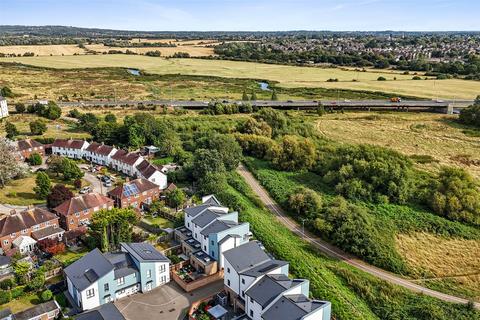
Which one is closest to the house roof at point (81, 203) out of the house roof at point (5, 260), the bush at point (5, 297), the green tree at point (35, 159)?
the house roof at point (5, 260)

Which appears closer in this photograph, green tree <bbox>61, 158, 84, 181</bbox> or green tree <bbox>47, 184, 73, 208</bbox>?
green tree <bbox>47, 184, 73, 208</bbox>

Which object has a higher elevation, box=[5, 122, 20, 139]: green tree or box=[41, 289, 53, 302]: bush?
box=[5, 122, 20, 139]: green tree

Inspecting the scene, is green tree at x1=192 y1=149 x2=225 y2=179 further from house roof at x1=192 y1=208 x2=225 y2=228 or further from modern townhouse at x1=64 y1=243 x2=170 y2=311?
modern townhouse at x1=64 y1=243 x2=170 y2=311

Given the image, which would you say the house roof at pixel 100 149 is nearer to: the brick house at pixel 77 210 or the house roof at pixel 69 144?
the house roof at pixel 69 144

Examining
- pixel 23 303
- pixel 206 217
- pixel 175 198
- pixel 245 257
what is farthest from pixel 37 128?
pixel 245 257

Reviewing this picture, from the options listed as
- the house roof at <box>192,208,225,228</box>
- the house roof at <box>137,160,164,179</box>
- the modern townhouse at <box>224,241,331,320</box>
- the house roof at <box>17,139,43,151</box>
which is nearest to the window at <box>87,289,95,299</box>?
the modern townhouse at <box>224,241,331,320</box>

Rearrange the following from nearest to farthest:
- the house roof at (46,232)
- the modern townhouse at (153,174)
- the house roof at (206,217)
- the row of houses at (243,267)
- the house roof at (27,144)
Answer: the row of houses at (243,267) < the house roof at (206,217) < the house roof at (46,232) < the modern townhouse at (153,174) < the house roof at (27,144)

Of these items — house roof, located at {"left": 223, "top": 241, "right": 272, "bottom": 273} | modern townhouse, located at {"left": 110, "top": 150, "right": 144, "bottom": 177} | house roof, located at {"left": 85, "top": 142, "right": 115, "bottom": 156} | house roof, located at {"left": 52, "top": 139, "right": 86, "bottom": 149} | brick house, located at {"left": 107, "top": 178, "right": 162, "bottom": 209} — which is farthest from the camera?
house roof, located at {"left": 52, "top": 139, "right": 86, "bottom": 149}

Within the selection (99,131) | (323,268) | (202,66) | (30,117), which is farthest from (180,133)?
(202,66)

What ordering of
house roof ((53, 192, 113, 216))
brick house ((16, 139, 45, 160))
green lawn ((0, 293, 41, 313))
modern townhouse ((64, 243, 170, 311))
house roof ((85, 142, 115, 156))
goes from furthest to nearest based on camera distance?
brick house ((16, 139, 45, 160))
house roof ((85, 142, 115, 156))
house roof ((53, 192, 113, 216))
green lawn ((0, 293, 41, 313))
modern townhouse ((64, 243, 170, 311))
